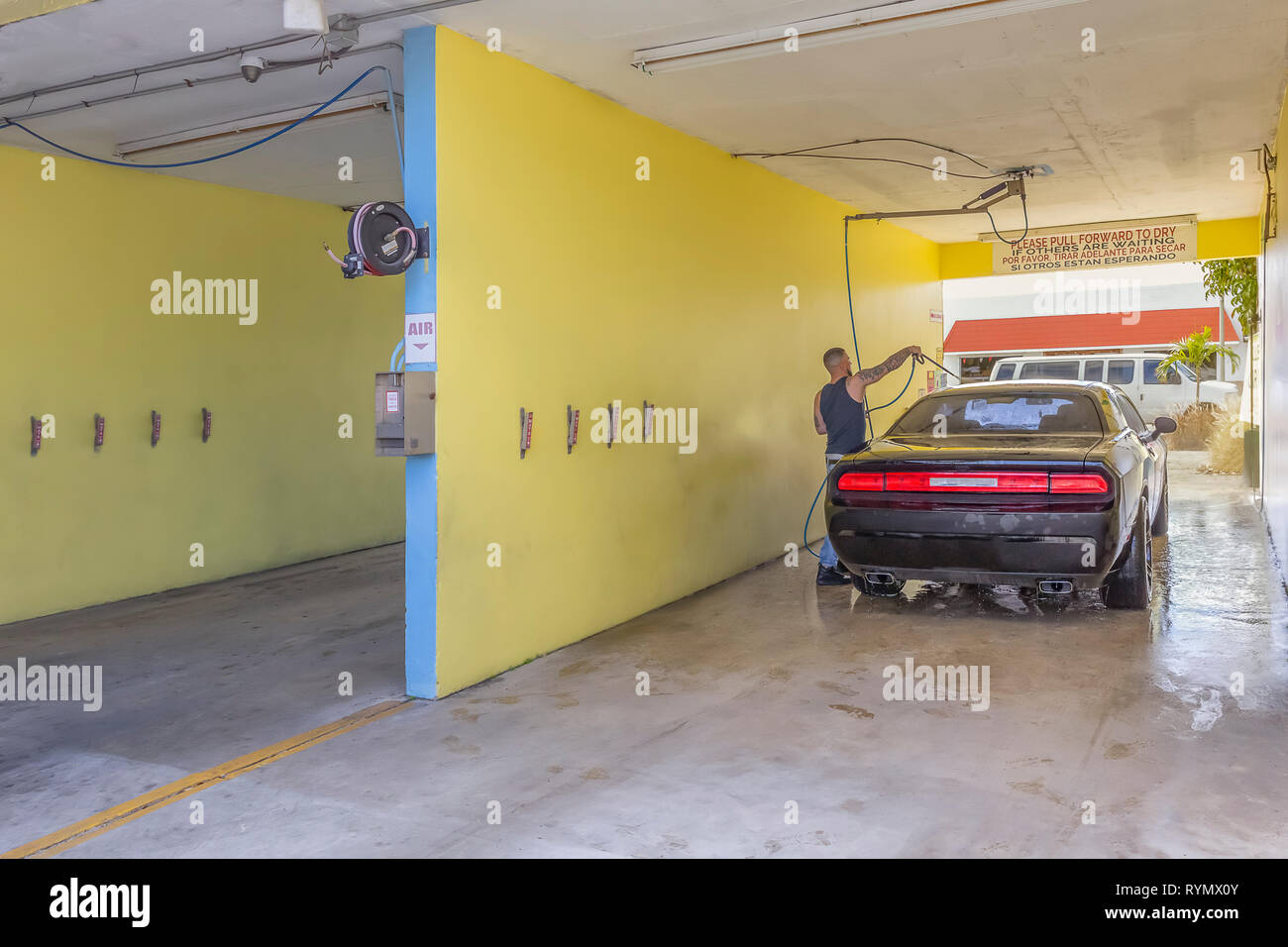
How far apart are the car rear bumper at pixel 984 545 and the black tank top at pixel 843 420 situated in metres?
1.41

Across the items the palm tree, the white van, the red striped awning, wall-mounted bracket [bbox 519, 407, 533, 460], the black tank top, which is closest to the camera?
wall-mounted bracket [bbox 519, 407, 533, 460]

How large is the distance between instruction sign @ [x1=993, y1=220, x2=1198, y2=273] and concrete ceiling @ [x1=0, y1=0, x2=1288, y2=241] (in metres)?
2.12

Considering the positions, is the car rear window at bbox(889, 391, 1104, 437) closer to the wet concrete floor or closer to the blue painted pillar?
the wet concrete floor

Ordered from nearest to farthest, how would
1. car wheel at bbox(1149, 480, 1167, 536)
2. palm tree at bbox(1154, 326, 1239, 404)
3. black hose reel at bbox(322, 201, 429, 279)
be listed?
1. black hose reel at bbox(322, 201, 429, 279)
2. car wheel at bbox(1149, 480, 1167, 536)
3. palm tree at bbox(1154, 326, 1239, 404)

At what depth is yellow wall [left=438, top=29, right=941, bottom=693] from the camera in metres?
4.64

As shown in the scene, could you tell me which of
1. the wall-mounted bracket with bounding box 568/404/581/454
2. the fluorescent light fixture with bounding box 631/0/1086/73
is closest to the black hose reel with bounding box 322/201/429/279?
the wall-mounted bracket with bounding box 568/404/581/454

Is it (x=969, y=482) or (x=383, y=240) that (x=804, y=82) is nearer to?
(x=969, y=482)

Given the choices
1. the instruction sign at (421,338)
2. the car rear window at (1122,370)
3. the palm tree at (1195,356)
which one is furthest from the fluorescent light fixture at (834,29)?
the car rear window at (1122,370)

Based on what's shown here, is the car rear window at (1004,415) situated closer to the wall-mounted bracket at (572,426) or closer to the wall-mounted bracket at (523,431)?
the wall-mounted bracket at (572,426)

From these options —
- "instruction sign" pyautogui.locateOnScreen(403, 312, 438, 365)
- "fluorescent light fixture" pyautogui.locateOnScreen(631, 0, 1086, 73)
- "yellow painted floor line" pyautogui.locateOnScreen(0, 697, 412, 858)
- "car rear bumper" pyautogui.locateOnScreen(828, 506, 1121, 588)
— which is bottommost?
"yellow painted floor line" pyautogui.locateOnScreen(0, 697, 412, 858)

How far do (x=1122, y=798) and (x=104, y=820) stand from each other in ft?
10.6

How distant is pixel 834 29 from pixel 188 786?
417cm

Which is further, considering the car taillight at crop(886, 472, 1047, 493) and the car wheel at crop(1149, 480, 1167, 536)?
the car wheel at crop(1149, 480, 1167, 536)
